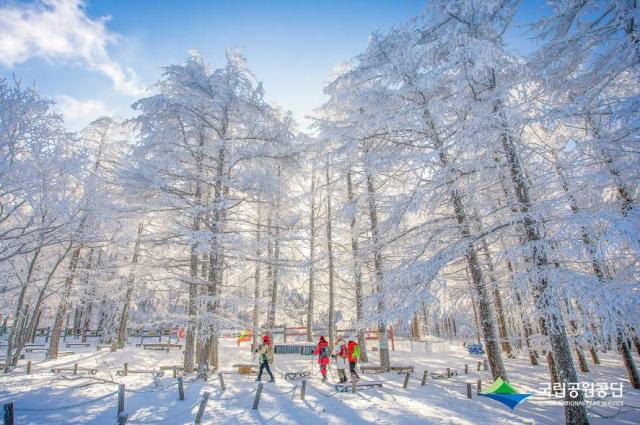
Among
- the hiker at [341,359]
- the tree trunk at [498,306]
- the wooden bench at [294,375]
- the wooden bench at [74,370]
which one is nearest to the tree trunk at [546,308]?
the tree trunk at [498,306]

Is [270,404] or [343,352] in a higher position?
[343,352]

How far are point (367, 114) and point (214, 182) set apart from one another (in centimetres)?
616

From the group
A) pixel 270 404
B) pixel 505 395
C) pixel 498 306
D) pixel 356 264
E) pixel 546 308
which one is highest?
pixel 356 264

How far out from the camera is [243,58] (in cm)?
1248

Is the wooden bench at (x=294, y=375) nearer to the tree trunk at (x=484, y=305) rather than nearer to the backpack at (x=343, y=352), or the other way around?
the backpack at (x=343, y=352)

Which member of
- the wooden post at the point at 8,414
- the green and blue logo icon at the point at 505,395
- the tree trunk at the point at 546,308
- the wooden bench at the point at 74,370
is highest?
the tree trunk at the point at 546,308

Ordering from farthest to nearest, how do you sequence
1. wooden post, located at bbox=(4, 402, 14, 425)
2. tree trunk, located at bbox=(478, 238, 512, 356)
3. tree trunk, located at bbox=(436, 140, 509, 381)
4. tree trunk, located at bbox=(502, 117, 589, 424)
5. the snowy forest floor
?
tree trunk, located at bbox=(436, 140, 509, 381) < tree trunk, located at bbox=(478, 238, 512, 356) < the snowy forest floor < tree trunk, located at bbox=(502, 117, 589, 424) < wooden post, located at bbox=(4, 402, 14, 425)

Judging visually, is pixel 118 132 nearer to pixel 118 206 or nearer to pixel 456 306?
pixel 118 206

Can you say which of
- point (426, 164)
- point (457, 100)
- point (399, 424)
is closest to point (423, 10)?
point (457, 100)

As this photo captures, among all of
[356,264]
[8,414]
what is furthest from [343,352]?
[8,414]

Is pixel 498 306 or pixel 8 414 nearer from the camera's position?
pixel 8 414

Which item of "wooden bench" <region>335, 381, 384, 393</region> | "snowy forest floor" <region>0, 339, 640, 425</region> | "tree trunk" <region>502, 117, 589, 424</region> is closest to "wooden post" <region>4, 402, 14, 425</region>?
"snowy forest floor" <region>0, 339, 640, 425</region>

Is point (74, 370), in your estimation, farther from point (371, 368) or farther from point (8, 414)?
point (371, 368)

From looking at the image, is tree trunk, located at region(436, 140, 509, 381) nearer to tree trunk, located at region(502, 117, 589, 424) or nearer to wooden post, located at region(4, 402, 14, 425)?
tree trunk, located at region(502, 117, 589, 424)
